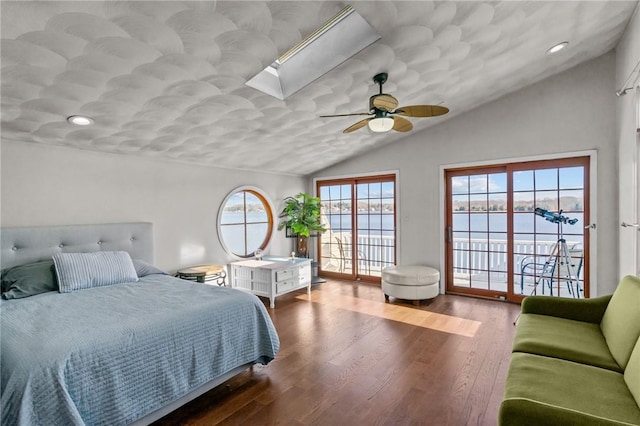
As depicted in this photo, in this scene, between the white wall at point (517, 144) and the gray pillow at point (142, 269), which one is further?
the white wall at point (517, 144)

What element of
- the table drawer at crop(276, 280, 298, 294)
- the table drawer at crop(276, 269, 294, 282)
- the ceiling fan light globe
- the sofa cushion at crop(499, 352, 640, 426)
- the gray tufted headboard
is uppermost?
the ceiling fan light globe

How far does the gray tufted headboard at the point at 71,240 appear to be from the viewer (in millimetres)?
2828

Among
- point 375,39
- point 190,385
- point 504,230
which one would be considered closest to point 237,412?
point 190,385

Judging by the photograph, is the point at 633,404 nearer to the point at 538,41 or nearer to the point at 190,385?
the point at 190,385

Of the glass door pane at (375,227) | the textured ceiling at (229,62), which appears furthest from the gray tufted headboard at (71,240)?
the glass door pane at (375,227)

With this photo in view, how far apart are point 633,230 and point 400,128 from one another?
238 cm

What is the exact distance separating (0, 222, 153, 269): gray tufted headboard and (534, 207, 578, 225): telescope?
16.5ft

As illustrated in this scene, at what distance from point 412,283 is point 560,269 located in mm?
1949

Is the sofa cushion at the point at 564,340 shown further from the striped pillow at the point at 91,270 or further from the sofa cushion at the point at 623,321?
the striped pillow at the point at 91,270

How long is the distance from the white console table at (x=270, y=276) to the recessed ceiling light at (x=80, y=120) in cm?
258

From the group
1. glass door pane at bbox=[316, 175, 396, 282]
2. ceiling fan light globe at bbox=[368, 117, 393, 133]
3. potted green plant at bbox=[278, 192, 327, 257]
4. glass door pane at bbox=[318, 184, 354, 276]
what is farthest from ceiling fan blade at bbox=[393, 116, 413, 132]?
glass door pane at bbox=[318, 184, 354, 276]

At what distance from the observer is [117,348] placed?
5.65 ft

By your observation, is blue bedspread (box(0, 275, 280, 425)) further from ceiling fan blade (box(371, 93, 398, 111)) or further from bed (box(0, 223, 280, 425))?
ceiling fan blade (box(371, 93, 398, 111))

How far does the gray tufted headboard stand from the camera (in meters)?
2.83
